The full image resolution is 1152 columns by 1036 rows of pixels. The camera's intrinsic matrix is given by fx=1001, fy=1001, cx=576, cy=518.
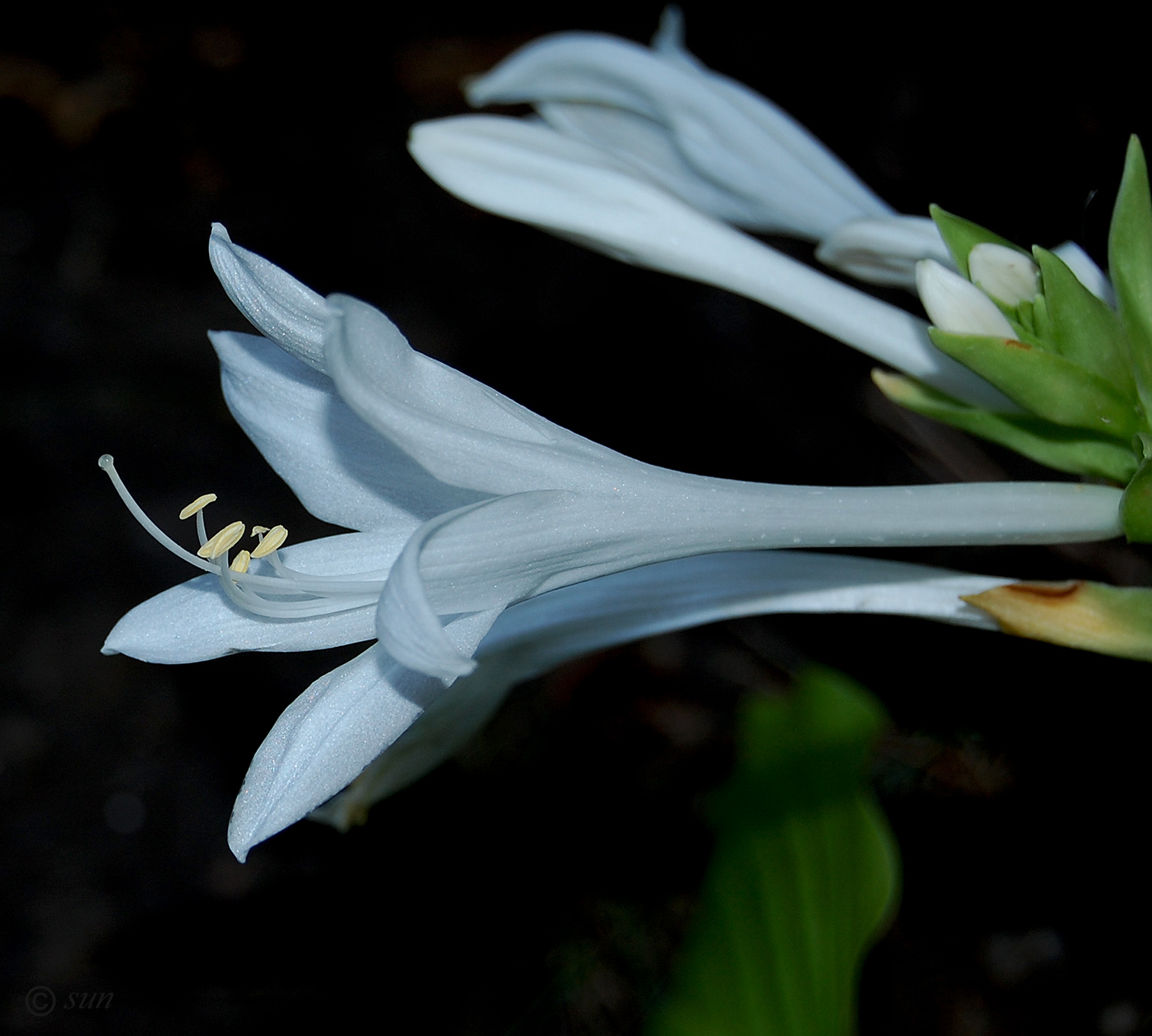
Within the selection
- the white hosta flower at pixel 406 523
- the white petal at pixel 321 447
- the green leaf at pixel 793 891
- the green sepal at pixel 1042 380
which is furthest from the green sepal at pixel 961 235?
the green leaf at pixel 793 891

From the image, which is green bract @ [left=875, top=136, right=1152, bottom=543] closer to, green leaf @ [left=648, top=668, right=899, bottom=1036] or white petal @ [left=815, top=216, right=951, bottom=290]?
white petal @ [left=815, top=216, right=951, bottom=290]

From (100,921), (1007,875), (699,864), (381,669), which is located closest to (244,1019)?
(100,921)

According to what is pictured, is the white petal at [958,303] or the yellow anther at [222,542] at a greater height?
the white petal at [958,303]

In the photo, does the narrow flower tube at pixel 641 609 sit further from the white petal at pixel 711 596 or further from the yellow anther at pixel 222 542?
the yellow anther at pixel 222 542

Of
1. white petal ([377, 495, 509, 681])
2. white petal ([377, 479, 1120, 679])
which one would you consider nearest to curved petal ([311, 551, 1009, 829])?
white petal ([377, 479, 1120, 679])

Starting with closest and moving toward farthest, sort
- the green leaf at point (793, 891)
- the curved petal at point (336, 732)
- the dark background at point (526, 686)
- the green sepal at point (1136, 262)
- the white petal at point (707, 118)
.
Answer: the curved petal at point (336, 732) < the green sepal at point (1136, 262) < the white petal at point (707, 118) < the green leaf at point (793, 891) < the dark background at point (526, 686)

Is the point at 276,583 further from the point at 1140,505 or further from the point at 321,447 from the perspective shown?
the point at 1140,505

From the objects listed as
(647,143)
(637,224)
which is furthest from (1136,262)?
(647,143)
